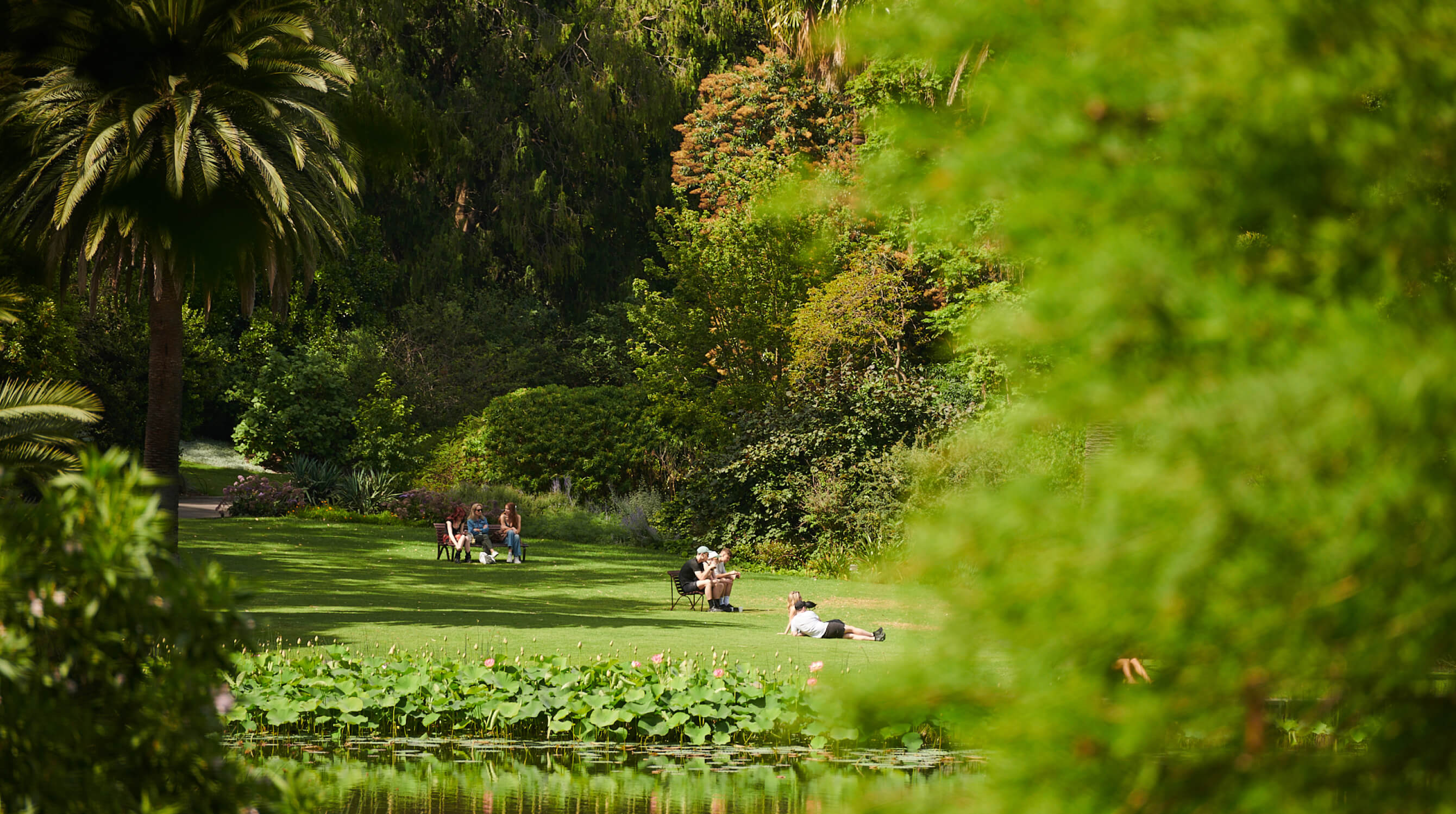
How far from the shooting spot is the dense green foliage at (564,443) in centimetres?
3391

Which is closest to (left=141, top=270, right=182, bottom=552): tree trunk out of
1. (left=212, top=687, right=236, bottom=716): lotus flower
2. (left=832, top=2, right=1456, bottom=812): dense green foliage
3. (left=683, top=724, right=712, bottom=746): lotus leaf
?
(left=683, top=724, right=712, bottom=746): lotus leaf

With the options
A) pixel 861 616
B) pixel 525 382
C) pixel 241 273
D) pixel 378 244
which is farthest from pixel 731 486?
pixel 378 244

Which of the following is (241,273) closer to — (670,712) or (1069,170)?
(670,712)

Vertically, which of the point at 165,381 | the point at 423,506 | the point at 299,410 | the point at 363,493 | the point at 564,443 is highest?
the point at 299,410

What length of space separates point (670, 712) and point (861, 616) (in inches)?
318

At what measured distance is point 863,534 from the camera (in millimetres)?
24484

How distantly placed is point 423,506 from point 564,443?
4203mm

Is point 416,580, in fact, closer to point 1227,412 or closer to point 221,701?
point 221,701

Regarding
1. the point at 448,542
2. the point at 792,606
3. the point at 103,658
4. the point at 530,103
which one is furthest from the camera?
the point at 530,103

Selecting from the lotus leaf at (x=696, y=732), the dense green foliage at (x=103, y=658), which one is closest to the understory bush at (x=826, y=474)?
the lotus leaf at (x=696, y=732)

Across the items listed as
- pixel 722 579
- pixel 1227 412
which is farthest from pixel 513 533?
pixel 1227 412

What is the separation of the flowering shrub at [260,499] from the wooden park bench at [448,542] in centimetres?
442

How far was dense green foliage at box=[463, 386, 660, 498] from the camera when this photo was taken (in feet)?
111

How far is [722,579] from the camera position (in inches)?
707
